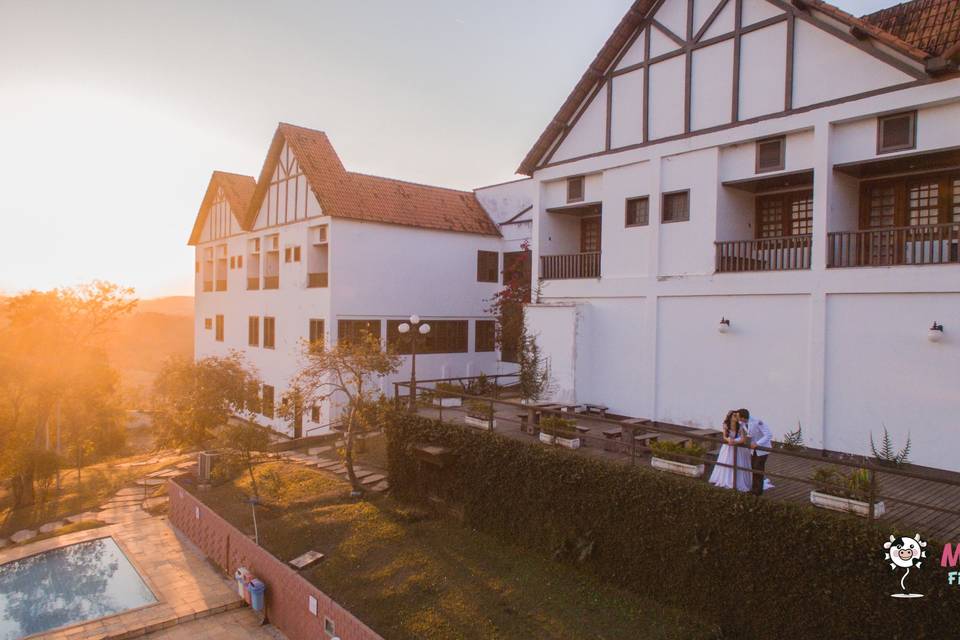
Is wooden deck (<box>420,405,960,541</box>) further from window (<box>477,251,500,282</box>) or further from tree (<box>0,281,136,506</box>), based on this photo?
tree (<box>0,281,136,506</box>)

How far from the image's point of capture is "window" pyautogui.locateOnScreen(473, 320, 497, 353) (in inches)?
1075

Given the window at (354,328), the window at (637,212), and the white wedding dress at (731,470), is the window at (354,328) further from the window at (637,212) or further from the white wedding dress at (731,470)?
the white wedding dress at (731,470)

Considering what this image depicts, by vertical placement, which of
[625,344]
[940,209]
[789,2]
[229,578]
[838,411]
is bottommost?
[229,578]

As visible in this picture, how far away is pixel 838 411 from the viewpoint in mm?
12359

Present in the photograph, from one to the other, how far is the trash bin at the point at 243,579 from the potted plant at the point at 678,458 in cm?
921

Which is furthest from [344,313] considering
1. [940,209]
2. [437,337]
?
[940,209]

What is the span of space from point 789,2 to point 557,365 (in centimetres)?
1027

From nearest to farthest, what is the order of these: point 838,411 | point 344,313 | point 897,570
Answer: point 897,570 → point 838,411 → point 344,313

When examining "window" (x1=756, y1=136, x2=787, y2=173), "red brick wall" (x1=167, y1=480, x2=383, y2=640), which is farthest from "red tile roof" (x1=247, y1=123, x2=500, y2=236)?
"window" (x1=756, y1=136, x2=787, y2=173)

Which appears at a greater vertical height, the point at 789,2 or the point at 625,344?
the point at 789,2

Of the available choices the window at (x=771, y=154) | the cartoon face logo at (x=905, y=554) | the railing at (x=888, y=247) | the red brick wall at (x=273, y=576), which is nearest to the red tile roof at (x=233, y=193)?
the red brick wall at (x=273, y=576)

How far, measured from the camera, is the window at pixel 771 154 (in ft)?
44.4

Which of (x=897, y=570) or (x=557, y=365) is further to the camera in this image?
(x=557, y=365)

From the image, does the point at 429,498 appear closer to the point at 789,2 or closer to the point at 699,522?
the point at 699,522
